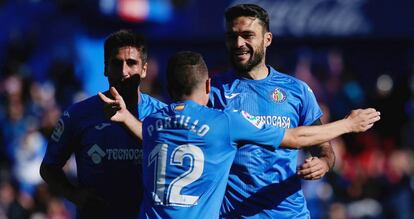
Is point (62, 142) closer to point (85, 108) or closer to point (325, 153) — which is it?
point (85, 108)

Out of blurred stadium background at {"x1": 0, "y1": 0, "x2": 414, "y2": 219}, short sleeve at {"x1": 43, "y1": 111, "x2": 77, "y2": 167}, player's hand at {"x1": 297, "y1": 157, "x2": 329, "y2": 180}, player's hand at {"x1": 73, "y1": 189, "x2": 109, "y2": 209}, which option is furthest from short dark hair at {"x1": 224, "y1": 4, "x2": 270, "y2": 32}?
blurred stadium background at {"x1": 0, "y1": 0, "x2": 414, "y2": 219}

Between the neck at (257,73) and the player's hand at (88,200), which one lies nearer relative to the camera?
the player's hand at (88,200)

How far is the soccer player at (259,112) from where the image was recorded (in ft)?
23.4

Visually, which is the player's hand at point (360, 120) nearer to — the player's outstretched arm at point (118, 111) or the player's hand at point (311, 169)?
the player's hand at point (311, 169)

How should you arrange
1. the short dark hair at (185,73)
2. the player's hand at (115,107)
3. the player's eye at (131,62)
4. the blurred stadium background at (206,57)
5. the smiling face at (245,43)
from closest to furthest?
1. the short dark hair at (185,73)
2. the player's hand at (115,107)
3. the player's eye at (131,62)
4. the smiling face at (245,43)
5. the blurred stadium background at (206,57)

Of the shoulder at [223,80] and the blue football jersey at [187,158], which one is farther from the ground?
the shoulder at [223,80]

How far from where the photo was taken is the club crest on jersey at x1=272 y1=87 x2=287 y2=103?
7.25 meters

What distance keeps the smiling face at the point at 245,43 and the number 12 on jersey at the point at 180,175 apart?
1202 mm

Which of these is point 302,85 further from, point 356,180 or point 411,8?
point 411,8

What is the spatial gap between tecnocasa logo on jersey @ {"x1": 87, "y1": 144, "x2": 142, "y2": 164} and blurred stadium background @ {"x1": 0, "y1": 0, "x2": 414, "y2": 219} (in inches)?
292

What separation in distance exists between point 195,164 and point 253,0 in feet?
39.5

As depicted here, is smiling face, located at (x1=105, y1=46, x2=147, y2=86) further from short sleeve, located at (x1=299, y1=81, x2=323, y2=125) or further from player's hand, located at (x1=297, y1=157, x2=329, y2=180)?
player's hand, located at (x1=297, y1=157, x2=329, y2=180)

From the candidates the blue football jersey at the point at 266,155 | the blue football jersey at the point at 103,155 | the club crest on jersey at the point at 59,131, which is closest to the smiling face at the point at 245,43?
the blue football jersey at the point at 266,155

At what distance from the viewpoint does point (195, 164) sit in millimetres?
6254
